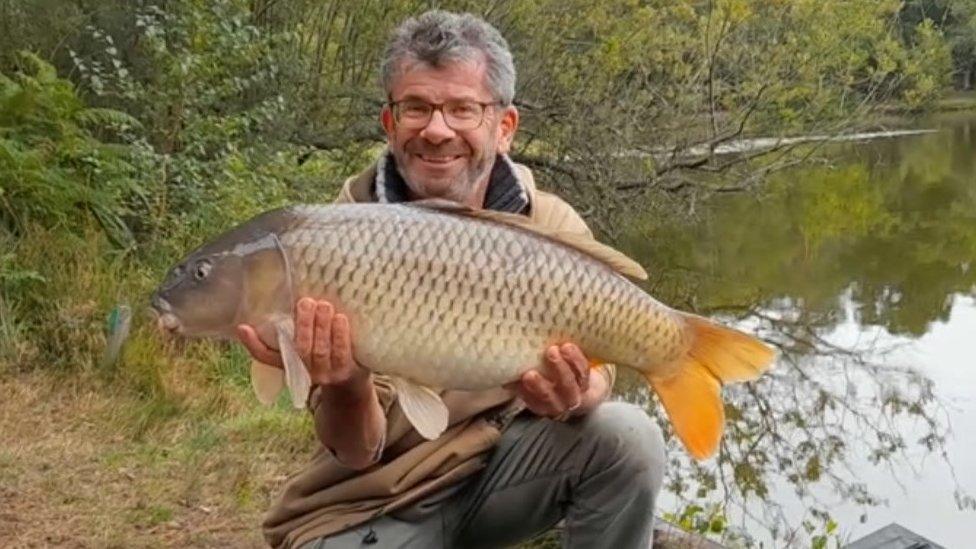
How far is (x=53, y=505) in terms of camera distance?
2670 mm

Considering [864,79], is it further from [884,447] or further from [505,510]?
[505,510]

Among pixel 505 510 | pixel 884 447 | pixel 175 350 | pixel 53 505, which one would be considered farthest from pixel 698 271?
pixel 505 510

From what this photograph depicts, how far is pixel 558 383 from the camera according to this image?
1515mm

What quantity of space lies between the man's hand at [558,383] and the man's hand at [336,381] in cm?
21

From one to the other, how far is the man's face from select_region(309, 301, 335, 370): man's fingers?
1.26 feet

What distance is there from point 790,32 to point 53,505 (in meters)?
5.37

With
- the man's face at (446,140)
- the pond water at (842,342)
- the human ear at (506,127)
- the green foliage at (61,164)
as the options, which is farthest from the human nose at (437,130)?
the green foliage at (61,164)

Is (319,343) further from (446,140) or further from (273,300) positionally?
(446,140)

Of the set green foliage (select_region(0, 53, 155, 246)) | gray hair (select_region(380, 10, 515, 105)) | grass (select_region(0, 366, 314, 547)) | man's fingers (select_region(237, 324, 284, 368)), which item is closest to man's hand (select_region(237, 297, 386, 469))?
man's fingers (select_region(237, 324, 284, 368))

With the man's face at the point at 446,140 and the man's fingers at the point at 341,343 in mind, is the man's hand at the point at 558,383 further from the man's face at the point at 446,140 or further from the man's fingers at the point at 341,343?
the man's face at the point at 446,140

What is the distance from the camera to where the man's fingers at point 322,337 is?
Result: 55.6 inches

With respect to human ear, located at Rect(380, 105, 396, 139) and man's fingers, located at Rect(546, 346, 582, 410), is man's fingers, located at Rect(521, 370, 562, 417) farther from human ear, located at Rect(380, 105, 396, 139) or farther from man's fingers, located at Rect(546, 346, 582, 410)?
human ear, located at Rect(380, 105, 396, 139)

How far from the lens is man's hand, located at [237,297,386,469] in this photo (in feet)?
4.65

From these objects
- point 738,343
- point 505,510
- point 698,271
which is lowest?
point 698,271
